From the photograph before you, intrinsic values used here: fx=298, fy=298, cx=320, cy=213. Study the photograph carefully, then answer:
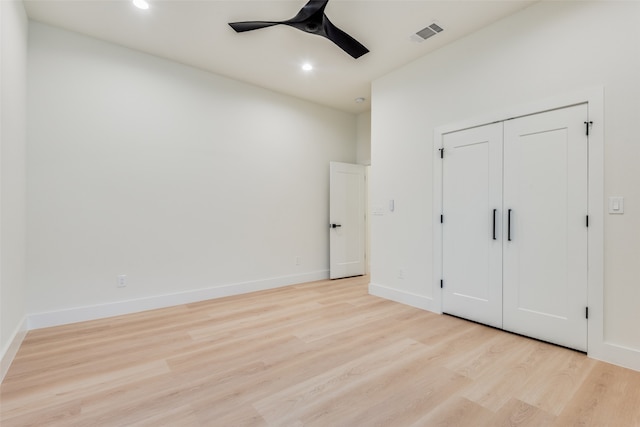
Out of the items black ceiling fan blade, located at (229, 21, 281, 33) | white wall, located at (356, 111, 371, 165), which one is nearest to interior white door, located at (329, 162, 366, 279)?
white wall, located at (356, 111, 371, 165)

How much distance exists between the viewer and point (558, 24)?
2.62m

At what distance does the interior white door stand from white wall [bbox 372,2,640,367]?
1.11m

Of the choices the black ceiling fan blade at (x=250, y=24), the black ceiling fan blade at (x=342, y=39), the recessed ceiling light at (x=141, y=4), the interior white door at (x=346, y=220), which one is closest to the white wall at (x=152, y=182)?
the interior white door at (x=346, y=220)

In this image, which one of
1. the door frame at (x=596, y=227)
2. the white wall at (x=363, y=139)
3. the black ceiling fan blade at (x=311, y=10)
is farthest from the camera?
the white wall at (x=363, y=139)

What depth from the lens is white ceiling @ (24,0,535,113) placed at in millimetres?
2789

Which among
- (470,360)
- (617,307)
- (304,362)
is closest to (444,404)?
(470,360)

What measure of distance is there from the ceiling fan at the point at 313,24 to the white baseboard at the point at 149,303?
10.4 feet

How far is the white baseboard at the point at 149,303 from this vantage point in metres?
3.09

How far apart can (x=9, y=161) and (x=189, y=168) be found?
1748 millimetres

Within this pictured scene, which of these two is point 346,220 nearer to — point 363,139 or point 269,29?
point 363,139

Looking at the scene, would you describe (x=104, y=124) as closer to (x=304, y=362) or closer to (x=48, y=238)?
(x=48, y=238)

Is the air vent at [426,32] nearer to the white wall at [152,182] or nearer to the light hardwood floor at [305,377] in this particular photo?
the white wall at [152,182]

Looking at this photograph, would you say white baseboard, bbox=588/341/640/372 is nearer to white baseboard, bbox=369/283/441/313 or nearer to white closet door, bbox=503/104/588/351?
white closet door, bbox=503/104/588/351

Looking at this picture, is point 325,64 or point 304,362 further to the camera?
point 325,64
